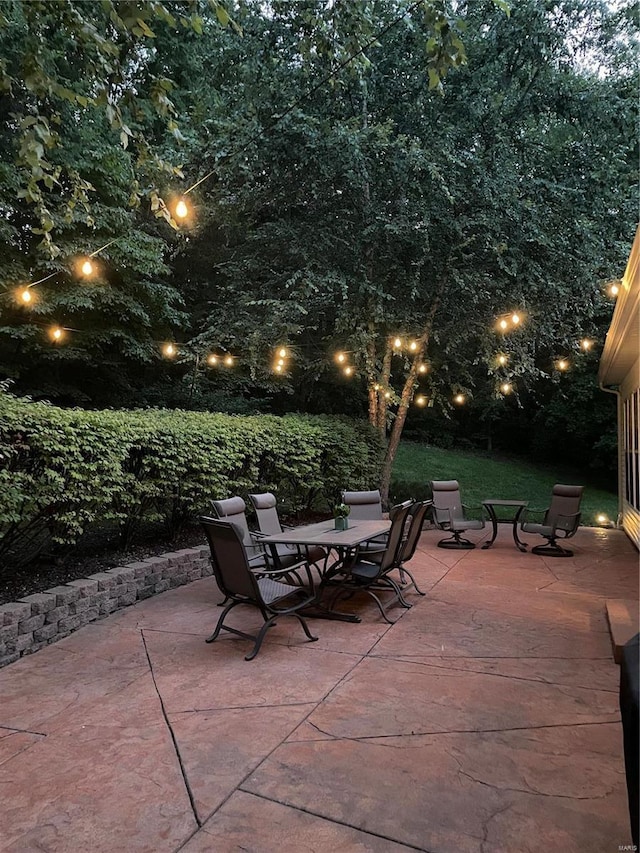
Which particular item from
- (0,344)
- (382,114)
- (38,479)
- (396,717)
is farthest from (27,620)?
(382,114)

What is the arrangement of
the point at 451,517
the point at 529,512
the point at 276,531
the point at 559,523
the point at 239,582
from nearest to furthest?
the point at 239,582 < the point at 276,531 < the point at 559,523 < the point at 451,517 < the point at 529,512

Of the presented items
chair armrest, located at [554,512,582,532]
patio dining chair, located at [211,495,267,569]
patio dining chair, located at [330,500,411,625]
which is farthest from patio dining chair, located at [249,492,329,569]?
chair armrest, located at [554,512,582,532]

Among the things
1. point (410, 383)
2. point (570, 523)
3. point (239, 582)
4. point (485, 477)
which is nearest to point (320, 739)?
point (239, 582)

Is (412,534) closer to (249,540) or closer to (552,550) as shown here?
(249,540)

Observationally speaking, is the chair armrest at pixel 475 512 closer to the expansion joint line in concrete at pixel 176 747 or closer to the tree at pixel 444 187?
the tree at pixel 444 187

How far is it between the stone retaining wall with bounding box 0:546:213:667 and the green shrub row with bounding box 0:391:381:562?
0.48 meters

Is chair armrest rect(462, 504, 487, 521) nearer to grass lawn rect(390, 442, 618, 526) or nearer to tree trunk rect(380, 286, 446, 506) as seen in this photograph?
grass lawn rect(390, 442, 618, 526)

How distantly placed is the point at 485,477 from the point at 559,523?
9.03 metres

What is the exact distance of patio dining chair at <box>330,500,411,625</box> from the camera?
180 inches

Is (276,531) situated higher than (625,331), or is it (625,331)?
(625,331)

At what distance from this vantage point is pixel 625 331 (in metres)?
5.62

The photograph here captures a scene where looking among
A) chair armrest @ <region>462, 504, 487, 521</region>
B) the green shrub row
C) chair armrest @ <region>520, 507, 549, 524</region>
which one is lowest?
chair armrest @ <region>462, 504, 487, 521</region>

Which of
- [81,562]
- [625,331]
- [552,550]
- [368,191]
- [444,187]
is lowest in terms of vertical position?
[552,550]

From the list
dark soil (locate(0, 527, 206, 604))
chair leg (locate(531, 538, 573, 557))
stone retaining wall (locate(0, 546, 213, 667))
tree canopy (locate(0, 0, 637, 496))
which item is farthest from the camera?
tree canopy (locate(0, 0, 637, 496))
